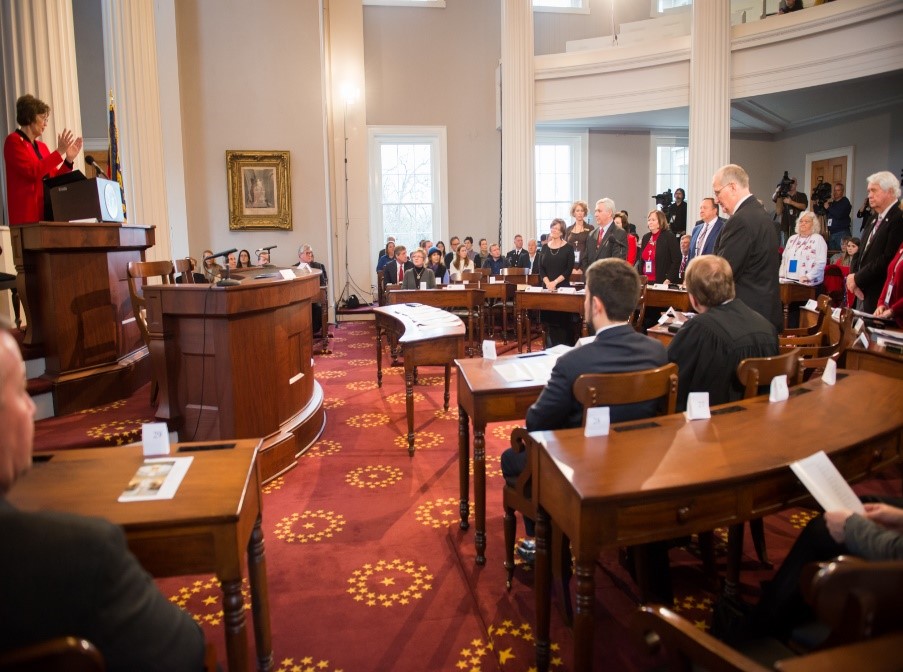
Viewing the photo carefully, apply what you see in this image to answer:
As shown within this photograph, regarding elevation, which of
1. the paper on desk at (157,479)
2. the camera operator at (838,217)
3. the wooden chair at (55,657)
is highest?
the camera operator at (838,217)

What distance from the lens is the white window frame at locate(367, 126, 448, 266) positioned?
14117mm

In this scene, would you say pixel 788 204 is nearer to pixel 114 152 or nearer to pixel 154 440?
pixel 114 152

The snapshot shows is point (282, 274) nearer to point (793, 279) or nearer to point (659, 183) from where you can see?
point (793, 279)

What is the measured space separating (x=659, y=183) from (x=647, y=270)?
8.13 m

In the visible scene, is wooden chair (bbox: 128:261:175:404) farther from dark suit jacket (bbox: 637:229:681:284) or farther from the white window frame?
the white window frame

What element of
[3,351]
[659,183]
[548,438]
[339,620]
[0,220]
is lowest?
[339,620]

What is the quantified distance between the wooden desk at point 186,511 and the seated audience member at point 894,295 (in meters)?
3.99

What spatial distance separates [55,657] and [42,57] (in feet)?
20.8

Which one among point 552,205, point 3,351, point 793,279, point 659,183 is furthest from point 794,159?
point 3,351

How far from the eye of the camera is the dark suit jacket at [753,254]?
418 cm

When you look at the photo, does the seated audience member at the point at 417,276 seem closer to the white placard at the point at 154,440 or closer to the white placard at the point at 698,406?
the white placard at the point at 698,406

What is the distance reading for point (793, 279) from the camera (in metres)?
7.51

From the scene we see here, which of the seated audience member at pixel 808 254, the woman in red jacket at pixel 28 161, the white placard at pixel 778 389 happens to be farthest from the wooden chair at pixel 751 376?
the seated audience member at pixel 808 254

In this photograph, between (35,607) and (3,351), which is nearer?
(35,607)
